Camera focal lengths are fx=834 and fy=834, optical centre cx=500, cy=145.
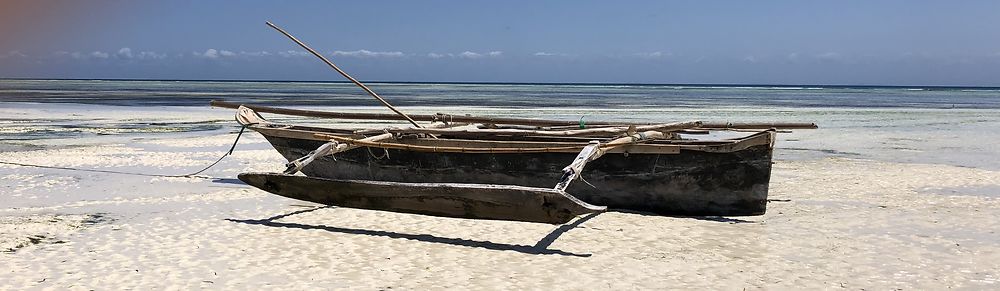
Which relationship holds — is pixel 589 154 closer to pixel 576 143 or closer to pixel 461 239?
pixel 576 143

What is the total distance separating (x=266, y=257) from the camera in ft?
19.5

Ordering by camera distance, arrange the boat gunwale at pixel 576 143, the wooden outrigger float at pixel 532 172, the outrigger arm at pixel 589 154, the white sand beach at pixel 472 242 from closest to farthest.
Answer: the white sand beach at pixel 472 242
the wooden outrigger float at pixel 532 172
the outrigger arm at pixel 589 154
the boat gunwale at pixel 576 143

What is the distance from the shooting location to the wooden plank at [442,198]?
580 cm

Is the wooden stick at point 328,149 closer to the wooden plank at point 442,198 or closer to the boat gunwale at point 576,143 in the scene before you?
the boat gunwale at point 576,143

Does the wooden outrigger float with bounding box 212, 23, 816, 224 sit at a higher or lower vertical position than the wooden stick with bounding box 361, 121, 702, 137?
lower

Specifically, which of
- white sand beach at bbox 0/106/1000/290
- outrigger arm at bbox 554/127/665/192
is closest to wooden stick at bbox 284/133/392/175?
white sand beach at bbox 0/106/1000/290

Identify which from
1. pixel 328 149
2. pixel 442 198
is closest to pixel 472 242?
pixel 442 198

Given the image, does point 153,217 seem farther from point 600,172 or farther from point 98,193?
point 600,172

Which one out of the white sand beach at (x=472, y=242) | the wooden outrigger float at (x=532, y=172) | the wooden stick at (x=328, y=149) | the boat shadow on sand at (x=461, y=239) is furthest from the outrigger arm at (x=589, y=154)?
the wooden stick at (x=328, y=149)

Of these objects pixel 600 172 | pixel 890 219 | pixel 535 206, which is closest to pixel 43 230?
pixel 535 206

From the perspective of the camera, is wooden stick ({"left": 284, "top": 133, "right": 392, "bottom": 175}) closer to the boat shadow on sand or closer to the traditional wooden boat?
the traditional wooden boat

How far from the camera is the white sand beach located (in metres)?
5.38

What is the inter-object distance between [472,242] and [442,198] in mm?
484

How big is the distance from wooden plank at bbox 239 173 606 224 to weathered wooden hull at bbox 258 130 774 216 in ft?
5.14
